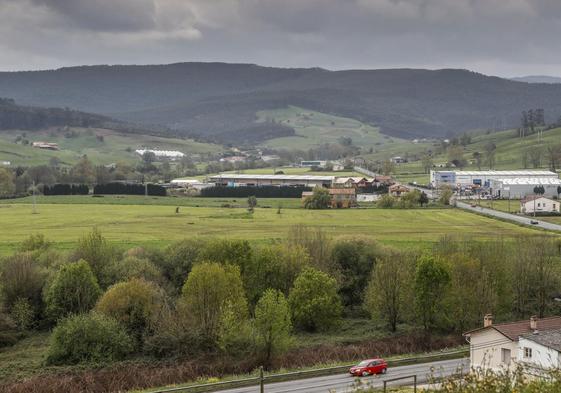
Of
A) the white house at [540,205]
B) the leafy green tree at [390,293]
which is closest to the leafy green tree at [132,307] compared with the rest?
the leafy green tree at [390,293]

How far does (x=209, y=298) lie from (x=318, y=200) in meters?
61.9

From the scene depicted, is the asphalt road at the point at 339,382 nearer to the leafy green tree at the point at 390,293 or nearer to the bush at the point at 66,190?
the leafy green tree at the point at 390,293

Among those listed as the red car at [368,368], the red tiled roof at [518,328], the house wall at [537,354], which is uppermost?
the red tiled roof at [518,328]

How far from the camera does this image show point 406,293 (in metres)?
46.4

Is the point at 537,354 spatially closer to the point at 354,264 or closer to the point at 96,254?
the point at 354,264

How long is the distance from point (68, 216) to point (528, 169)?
103 m

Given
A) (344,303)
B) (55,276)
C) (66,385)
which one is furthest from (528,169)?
(66,385)

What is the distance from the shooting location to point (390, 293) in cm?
4725

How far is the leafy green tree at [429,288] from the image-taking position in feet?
147

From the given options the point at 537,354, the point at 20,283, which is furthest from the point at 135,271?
the point at 537,354

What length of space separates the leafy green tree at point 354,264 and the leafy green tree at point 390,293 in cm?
457

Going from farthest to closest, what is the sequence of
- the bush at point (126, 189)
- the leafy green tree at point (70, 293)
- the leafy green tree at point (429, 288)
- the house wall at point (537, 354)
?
the bush at point (126, 189)
the leafy green tree at point (70, 293)
the leafy green tree at point (429, 288)
the house wall at point (537, 354)

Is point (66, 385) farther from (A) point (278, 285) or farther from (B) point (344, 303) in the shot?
(B) point (344, 303)

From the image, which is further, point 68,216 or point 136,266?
point 68,216
